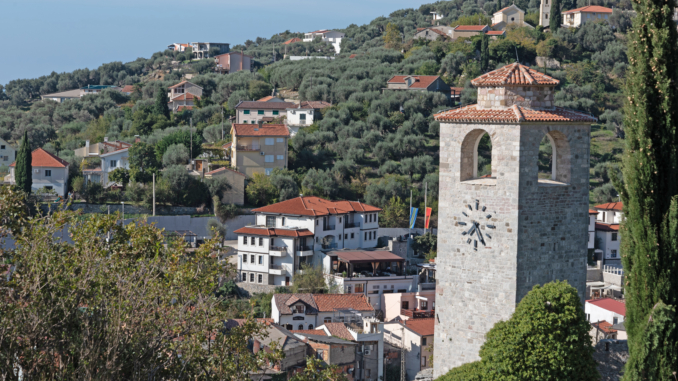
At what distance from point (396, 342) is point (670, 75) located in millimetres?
24851

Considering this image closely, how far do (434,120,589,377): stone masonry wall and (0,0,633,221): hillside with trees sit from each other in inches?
1593

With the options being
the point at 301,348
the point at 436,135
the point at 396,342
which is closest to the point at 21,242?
the point at 301,348

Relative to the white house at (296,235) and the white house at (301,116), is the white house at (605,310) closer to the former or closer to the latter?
the white house at (296,235)

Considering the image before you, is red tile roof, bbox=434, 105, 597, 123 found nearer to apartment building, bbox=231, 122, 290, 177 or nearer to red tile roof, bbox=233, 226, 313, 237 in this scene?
red tile roof, bbox=233, 226, 313, 237

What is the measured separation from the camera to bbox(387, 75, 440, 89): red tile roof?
79238 millimetres

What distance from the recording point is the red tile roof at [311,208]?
4797 centimetres

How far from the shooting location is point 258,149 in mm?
60938

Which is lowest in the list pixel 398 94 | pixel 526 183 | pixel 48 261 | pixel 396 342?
pixel 396 342

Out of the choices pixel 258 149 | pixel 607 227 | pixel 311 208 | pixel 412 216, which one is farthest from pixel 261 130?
pixel 607 227

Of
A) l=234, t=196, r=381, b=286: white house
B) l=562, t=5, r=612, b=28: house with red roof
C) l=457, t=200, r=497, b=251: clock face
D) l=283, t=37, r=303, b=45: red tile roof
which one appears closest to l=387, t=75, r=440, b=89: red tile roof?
l=234, t=196, r=381, b=286: white house

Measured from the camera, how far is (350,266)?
142 ft

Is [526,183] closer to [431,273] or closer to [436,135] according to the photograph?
→ [431,273]

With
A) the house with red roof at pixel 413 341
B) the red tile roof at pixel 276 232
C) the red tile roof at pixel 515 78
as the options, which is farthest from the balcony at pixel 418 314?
the red tile roof at pixel 515 78

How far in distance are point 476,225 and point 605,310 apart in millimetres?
20293
